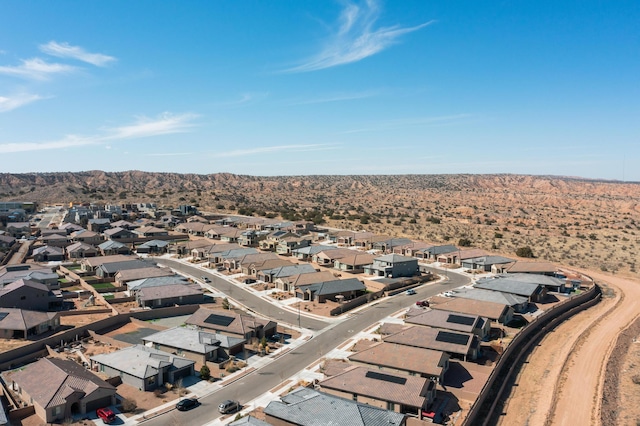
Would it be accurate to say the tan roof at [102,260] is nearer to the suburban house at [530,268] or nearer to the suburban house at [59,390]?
the suburban house at [59,390]

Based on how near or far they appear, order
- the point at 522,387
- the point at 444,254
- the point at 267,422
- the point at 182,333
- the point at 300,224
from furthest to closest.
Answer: the point at 300,224, the point at 444,254, the point at 182,333, the point at 522,387, the point at 267,422

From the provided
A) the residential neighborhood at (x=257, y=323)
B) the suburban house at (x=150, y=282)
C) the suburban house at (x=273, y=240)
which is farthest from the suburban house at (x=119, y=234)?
the suburban house at (x=150, y=282)

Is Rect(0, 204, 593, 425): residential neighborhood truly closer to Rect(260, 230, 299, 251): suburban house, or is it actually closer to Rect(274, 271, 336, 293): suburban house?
Rect(274, 271, 336, 293): suburban house

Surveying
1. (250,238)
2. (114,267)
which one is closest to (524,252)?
(250,238)

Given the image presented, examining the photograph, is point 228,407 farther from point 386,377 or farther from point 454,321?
point 454,321

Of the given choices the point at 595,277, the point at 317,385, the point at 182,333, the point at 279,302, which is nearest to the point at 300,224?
the point at 279,302

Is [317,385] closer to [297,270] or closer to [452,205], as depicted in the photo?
[297,270]

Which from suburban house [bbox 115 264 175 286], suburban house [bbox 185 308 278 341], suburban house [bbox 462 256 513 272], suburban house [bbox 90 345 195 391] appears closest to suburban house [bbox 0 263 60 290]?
suburban house [bbox 115 264 175 286]
